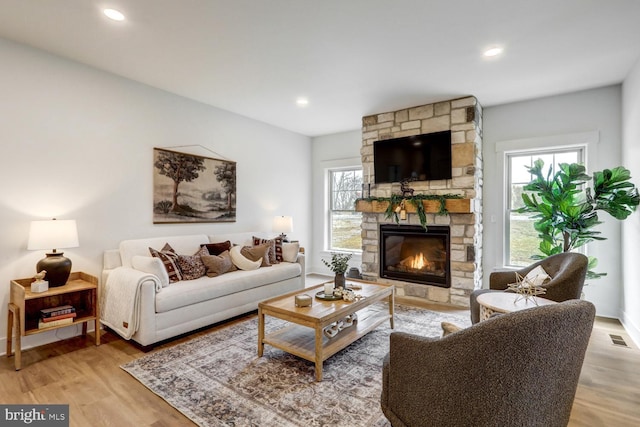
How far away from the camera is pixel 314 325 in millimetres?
2328

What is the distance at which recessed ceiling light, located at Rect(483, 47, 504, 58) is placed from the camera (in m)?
2.89

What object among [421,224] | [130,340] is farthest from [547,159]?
[130,340]

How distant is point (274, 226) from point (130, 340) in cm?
259

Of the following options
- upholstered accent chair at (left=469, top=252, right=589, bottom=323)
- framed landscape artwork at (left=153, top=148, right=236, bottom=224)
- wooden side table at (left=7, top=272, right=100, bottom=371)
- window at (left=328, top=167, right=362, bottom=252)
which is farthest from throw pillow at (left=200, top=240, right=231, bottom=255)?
upholstered accent chair at (left=469, top=252, right=589, bottom=323)

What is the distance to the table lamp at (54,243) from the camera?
265 cm

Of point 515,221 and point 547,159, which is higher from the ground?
point 547,159

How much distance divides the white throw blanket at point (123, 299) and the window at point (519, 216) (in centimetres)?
434

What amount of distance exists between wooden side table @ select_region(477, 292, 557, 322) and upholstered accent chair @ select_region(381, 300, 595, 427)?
986mm

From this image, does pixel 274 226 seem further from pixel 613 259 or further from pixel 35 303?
pixel 613 259

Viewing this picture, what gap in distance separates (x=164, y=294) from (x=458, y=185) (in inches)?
144

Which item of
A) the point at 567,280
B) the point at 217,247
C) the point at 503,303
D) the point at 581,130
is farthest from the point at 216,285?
the point at 581,130

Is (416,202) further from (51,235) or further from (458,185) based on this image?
(51,235)

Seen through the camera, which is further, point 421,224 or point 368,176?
point 368,176

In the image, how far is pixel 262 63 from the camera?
10.4 ft
